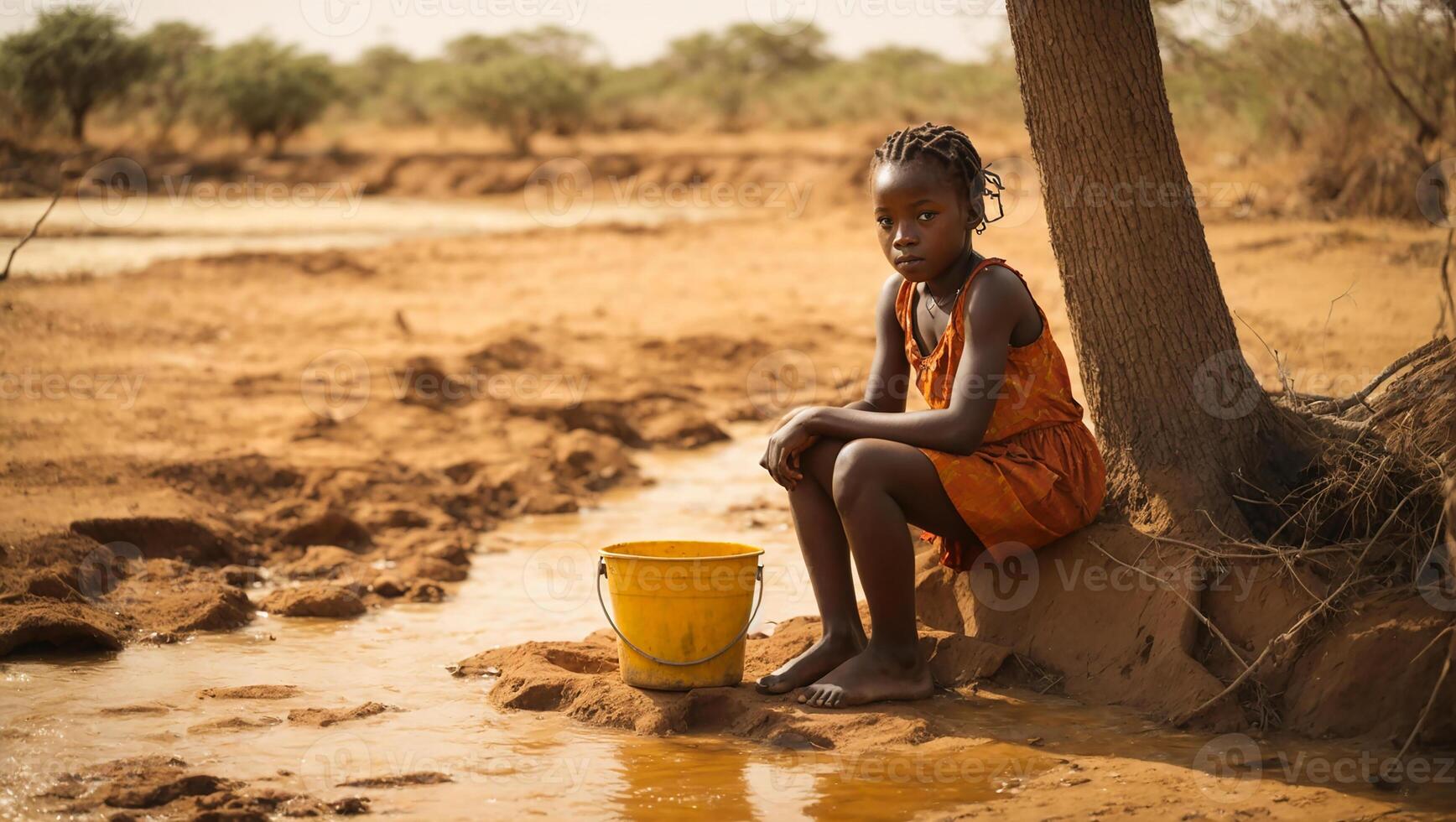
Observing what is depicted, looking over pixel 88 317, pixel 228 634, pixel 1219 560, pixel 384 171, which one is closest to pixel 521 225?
pixel 384 171

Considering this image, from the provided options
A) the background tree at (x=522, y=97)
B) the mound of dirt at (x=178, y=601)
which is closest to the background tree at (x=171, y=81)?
the background tree at (x=522, y=97)

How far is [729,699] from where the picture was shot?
3.45 meters

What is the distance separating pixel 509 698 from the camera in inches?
140

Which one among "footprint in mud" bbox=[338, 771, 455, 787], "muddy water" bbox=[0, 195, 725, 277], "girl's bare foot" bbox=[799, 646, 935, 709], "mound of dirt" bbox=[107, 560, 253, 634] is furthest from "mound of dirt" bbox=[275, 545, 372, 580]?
"muddy water" bbox=[0, 195, 725, 277]

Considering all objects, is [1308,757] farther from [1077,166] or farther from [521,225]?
[521,225]

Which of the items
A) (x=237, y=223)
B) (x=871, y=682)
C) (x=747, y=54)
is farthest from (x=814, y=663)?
(x=747, y=54)

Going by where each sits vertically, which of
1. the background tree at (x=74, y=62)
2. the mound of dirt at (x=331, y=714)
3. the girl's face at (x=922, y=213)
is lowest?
the mound of dirt at (x=331, y=714)

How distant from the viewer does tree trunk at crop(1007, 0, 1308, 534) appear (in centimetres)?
373

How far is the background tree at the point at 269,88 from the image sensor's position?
24562 mm

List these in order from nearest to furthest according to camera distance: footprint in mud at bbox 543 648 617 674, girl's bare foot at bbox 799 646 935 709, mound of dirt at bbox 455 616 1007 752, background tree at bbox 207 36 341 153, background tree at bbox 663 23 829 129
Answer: mound of dirt at bbox 455 616 1007 752 → girl's bare foot at bbox 799 646 935 709 → footprint in mud at bbox 543 648 617 674 → background tree at bbox 207 36 341 153 → background tree at bbox 663 23 829 129

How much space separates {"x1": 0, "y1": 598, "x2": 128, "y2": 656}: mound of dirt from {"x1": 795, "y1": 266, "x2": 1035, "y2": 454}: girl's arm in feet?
7.68

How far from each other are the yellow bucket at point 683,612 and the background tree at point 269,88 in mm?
23557

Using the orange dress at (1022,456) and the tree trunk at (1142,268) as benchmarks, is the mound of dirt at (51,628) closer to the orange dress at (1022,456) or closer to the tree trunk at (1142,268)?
the orange dress at (1022,456)

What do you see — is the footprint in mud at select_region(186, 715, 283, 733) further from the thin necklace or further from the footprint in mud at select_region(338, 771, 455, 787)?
the thin necklace
